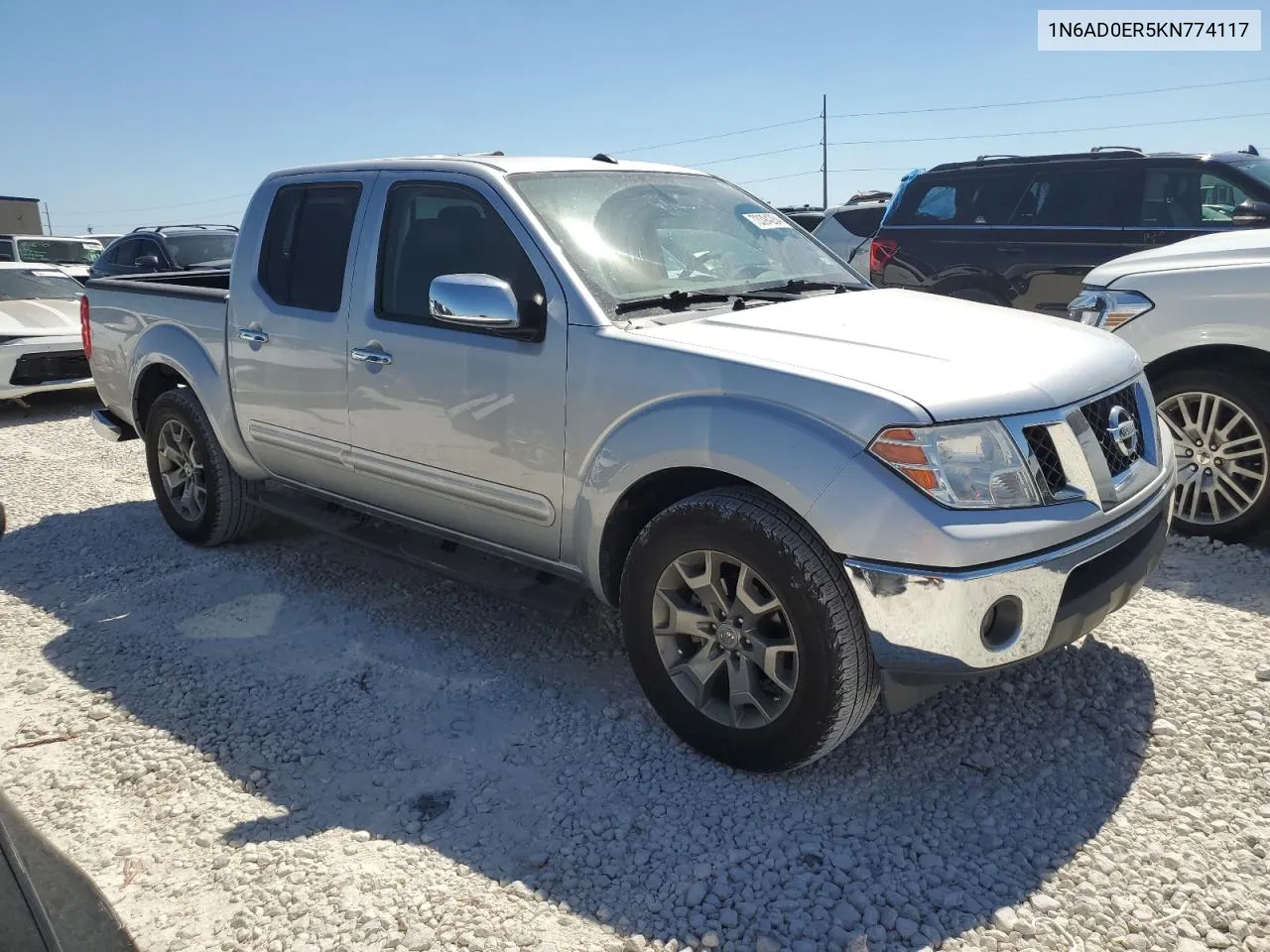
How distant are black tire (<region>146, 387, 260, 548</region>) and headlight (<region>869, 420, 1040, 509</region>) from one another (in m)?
3.51

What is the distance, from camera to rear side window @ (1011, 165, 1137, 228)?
285 inches

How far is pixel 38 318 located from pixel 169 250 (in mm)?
3395

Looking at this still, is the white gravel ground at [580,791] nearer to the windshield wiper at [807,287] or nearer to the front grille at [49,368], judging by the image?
the windshield wiper at [807,287]

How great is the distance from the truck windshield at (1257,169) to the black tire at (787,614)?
576 cm

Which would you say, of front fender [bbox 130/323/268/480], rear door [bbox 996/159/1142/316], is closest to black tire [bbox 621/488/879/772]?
front fender [bbox 130/323/268/480]

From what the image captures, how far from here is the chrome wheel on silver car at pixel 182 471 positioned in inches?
202

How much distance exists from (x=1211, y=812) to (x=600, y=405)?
211 cm

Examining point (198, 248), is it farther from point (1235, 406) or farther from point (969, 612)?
point (969, 612)

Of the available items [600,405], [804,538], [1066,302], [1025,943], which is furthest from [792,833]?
[1066,302]

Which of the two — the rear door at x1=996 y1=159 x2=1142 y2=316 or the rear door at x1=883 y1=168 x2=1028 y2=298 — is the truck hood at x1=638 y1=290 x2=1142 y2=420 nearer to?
the rear door at x1=996 y1=159 x2=1142 y2=316

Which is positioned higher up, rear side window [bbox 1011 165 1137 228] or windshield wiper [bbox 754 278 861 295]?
rear side window [bbox 1011 165 1137 228]

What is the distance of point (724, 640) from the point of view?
2.96m

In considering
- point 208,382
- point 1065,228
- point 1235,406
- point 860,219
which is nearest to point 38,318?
point 208,382

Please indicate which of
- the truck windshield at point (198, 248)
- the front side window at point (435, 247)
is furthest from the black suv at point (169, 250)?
the front side window at point (435, 247)
